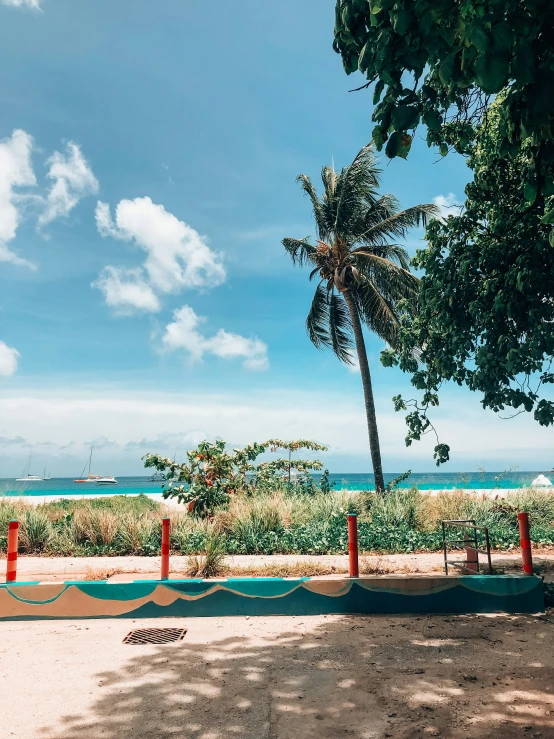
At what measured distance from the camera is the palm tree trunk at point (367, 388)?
1641 centimetres

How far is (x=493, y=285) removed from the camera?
749cm

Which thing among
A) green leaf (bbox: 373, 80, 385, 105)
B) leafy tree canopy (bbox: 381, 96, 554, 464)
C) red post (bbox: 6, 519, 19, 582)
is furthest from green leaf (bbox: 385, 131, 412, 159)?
red post (bbox: 6, 519, 19, 582)

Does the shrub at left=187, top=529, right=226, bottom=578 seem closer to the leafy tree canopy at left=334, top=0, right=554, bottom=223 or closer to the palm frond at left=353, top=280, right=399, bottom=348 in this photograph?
the leafy tree canopy at left=334, top=0, right=554, bottom=223

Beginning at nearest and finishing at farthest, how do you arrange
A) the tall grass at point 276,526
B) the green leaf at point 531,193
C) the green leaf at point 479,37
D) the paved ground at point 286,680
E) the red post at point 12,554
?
the green leaf at point 479,37
the green leaf at point 531,193
the paved ground at point 286,680
the red post at point 12,554
the tall grass at point 276,526

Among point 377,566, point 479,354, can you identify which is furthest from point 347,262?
point 377,566

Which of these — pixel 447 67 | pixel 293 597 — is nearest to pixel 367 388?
pixel 293 597

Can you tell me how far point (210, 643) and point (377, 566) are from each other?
11.4ft

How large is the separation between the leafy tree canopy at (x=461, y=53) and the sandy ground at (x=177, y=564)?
6.65m

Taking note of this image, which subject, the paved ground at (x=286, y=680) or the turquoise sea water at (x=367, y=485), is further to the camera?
the turquoise sea water at (x=367, y=485)

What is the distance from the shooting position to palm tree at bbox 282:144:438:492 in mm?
16531

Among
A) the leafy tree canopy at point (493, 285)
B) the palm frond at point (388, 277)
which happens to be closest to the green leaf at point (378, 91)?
the leafy tree canopy at point (493, 285)

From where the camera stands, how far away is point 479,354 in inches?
305

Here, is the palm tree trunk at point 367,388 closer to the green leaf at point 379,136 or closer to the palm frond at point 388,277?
the palm frond at point 388,277

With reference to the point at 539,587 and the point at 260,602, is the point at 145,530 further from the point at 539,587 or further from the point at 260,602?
the point at 539,587
